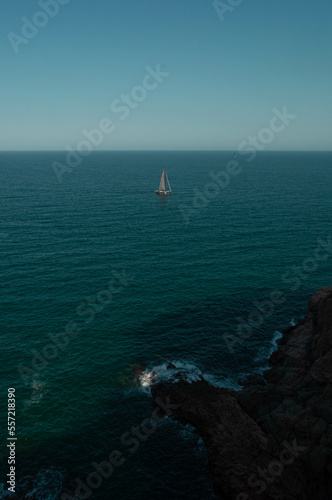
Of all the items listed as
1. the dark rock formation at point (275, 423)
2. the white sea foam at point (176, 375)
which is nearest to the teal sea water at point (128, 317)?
the white sea foam at point (176, 375)

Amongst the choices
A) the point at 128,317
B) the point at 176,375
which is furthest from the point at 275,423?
the point at 128,317

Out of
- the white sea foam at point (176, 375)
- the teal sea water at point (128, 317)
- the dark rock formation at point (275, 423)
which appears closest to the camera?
the dark rock formation at point (275, 423)

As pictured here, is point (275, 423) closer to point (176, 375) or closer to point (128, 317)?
point (176, 375)

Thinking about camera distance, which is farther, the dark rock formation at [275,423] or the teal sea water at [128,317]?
the teal sea water at [128,317]

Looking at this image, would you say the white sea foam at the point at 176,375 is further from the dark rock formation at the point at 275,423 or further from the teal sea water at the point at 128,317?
the dark rock formation at the point at 275,423

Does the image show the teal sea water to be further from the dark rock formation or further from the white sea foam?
the dark rock formation

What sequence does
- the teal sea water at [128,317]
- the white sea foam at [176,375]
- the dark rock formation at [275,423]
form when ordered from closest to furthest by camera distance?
the dark rock formation at [275,423], the teal sea water at [128,317], the white sea foam at [176,375]

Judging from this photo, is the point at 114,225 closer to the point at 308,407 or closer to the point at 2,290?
the point at 2,290

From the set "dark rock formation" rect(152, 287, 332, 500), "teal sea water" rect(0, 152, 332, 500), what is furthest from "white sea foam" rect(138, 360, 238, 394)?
"dark rock formation" rect(152, 287, 332, 500)
